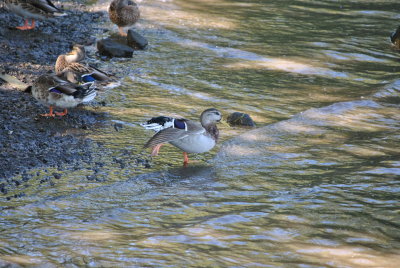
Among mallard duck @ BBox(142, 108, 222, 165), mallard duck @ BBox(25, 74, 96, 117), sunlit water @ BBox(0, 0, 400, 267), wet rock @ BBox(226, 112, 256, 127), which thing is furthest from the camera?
wet rock @ BBox(226, 112, 256, 127)

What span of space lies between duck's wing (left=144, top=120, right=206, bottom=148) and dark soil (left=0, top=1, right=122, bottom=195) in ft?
2.85

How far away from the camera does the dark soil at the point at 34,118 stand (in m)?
8.19

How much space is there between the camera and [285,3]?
1903 centimetres

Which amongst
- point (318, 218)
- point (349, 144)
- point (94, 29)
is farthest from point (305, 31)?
point (318, 218)

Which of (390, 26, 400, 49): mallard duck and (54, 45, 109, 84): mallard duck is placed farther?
(390, 26, 400, 49): mallard duck

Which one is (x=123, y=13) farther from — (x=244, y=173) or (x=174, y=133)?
(x=244, y=173)

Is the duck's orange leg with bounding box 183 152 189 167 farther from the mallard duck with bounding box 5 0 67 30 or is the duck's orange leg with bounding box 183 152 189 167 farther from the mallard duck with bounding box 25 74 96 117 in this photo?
the mallard duck with bounding box 5 0 67 30

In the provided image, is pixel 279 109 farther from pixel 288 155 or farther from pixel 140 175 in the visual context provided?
pixel 140 175

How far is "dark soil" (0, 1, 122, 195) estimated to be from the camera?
819 cm

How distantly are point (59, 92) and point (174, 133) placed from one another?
213cm

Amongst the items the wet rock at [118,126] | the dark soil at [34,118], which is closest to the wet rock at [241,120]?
the wet rock at [118,126]

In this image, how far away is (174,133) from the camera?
27.3 feet

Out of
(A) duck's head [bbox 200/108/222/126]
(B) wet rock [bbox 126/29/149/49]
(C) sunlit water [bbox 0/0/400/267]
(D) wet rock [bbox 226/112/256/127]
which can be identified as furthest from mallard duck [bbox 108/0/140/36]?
(A) duck's head [bbox 200/108/222/126]

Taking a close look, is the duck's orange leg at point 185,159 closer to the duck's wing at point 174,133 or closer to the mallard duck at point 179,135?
the mallard duck at point 179,135
